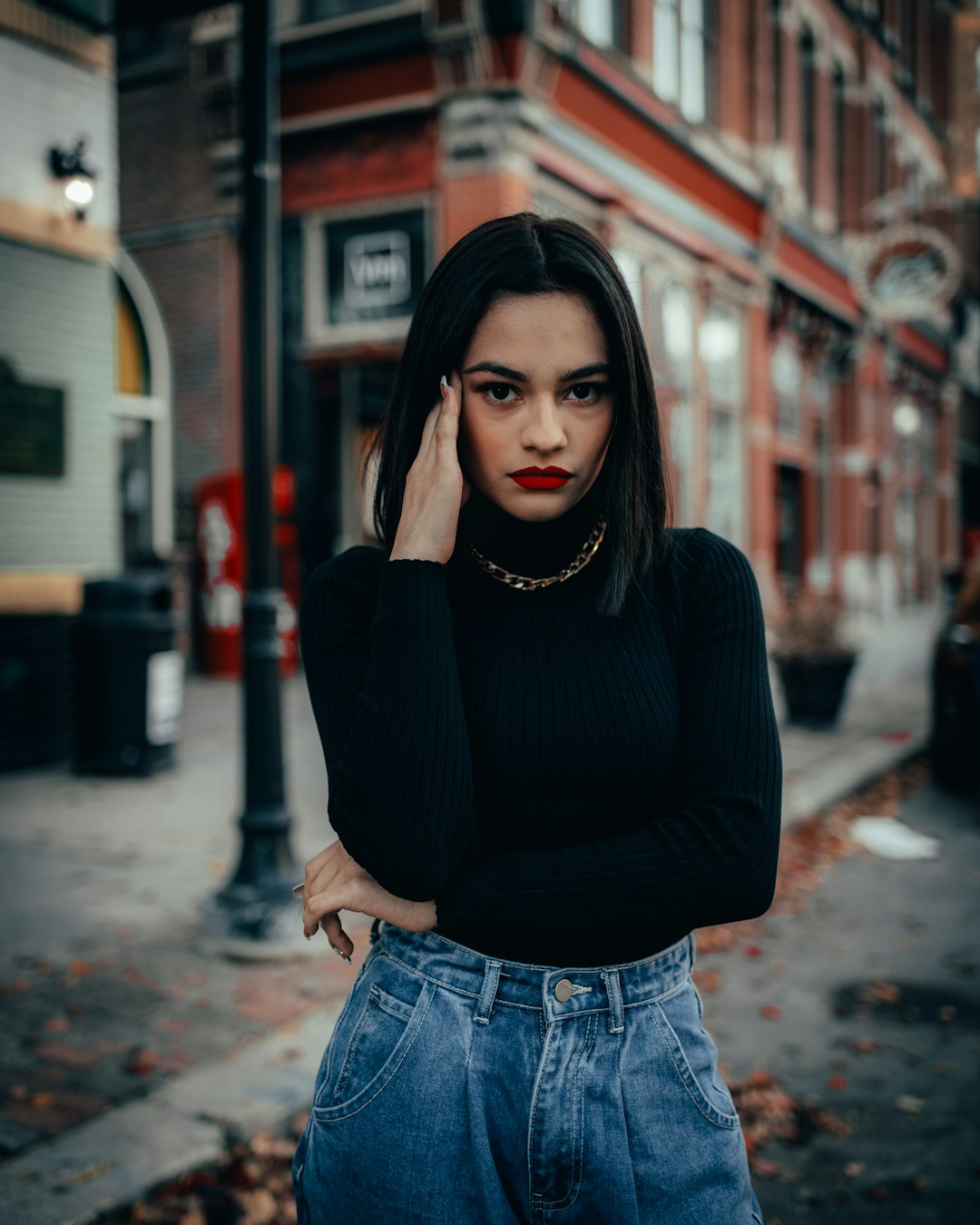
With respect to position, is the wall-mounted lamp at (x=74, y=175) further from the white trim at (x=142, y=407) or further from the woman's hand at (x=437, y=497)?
the woman's hand at (x=437, y=497)

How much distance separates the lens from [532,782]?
148cm

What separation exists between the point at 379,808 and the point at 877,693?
39.0 feet

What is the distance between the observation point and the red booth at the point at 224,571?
12.6 metres

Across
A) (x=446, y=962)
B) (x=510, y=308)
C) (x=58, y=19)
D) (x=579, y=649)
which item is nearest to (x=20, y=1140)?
(x=446, y=962)

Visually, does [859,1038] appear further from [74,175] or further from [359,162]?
[359,162]

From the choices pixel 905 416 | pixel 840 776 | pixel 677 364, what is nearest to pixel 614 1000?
pixel 840 776

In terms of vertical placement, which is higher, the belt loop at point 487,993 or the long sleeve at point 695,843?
the long sleeve at point 695,843

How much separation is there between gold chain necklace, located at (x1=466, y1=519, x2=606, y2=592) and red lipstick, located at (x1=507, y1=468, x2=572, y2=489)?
125 millimetres

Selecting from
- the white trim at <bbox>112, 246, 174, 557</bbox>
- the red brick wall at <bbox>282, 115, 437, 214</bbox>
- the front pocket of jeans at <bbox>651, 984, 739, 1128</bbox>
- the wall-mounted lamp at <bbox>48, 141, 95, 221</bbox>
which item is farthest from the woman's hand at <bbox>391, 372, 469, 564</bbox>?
the white trim at <bbox>112, 246, 174, 557</bbox>

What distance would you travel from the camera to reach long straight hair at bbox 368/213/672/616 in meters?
1.48

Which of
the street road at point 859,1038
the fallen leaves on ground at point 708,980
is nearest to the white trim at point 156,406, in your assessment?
the street road at point 859,1038

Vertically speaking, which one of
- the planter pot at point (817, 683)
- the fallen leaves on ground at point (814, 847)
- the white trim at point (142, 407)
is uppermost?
the white trim at point (142, 407)

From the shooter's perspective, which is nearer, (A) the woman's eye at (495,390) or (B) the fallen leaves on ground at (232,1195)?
(A) the woman's eye at (495,390)

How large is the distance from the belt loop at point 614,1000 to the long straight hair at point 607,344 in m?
0.48
